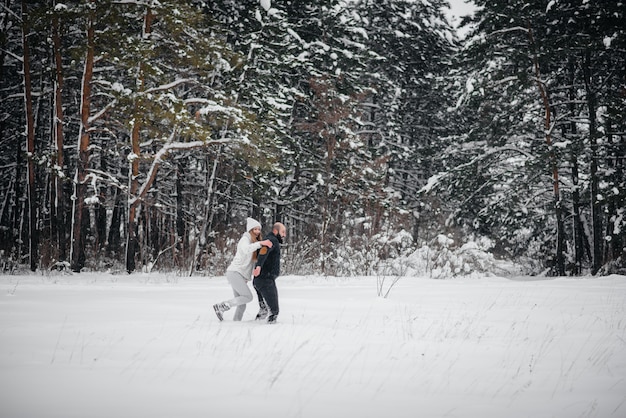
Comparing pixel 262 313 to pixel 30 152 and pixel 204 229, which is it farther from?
pixel 30 152

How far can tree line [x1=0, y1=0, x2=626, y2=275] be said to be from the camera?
52.7ft

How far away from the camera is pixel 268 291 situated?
7574 millimetres

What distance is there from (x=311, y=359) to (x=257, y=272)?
2321 millimetres

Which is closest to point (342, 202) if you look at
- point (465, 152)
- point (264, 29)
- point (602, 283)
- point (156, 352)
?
point (465, 152)

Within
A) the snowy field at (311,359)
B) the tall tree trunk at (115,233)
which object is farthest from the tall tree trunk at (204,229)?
the tall tree trunk at (115,233)

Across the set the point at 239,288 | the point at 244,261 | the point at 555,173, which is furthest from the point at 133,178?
the point at 555,173

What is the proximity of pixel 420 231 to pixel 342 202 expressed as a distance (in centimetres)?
1144

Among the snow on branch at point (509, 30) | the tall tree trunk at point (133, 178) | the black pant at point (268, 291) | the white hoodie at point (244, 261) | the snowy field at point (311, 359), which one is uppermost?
the snow on branch at point (509, 30)

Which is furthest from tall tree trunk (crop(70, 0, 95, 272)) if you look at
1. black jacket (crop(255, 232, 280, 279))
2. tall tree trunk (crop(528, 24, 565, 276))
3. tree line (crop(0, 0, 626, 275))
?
tall tree trunk (crop(528, 24, 565, 276))

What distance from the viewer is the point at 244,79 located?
19.3m

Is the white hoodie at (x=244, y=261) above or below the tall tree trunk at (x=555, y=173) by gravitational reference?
below

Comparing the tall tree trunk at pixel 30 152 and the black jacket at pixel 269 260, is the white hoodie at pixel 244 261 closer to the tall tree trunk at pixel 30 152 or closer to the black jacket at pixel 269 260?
the black jacket at pixel 269 260

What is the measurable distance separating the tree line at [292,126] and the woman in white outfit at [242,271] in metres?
7.37

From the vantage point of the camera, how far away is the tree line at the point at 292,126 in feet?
52.7
